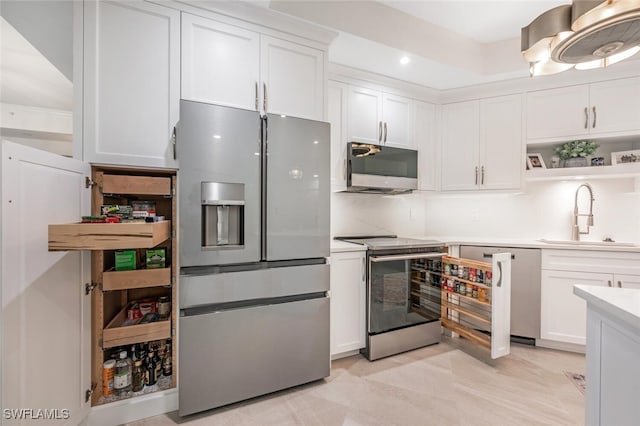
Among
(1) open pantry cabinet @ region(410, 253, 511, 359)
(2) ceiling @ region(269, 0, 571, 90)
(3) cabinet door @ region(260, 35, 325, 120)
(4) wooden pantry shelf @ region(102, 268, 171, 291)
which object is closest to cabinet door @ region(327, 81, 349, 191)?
(2) ceiling @ region(269, 0, 571, 90)

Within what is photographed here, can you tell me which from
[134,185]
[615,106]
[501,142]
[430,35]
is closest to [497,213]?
[501,142]

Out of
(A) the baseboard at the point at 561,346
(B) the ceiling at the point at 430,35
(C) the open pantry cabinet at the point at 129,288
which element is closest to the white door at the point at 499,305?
(A) the baseboard at the point at 561,346

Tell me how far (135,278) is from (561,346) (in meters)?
3.49

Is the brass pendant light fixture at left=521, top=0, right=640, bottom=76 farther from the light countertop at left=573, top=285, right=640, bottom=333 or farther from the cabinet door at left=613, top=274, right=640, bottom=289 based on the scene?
the cabinet door at left=613, top=274, right=640, bottom=289

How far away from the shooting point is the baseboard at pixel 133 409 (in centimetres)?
155

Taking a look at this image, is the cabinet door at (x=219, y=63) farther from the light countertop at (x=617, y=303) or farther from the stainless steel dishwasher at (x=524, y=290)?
the stainless steel dishwasher at (x=524, y=290)

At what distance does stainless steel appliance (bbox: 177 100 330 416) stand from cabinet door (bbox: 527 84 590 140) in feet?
7.34

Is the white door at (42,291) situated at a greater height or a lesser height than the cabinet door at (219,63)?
lesser

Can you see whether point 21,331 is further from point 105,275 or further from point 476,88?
point 476,88

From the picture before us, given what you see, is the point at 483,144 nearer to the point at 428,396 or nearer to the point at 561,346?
the point at 561,346

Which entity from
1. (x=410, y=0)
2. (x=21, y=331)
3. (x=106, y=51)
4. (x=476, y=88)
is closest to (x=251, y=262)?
(x=21, y=331)

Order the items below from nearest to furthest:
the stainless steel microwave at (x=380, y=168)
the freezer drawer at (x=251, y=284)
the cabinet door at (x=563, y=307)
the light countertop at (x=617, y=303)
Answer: the light countertop at (x=617, y=303)
the freezer drawer at (x=251, y=284)
the cabinet door at (x=563, y=307)
the stainless steel microwave at (x=380, y=168)

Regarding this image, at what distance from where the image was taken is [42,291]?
3.90 ft

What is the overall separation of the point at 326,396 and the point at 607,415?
1.46 m
